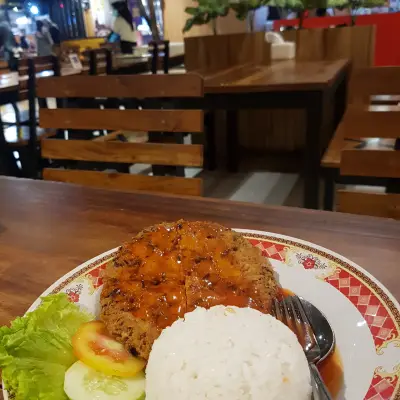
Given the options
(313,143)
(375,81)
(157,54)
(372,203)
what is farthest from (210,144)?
(372,203)

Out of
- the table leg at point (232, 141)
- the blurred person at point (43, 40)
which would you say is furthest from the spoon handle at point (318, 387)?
the blurred person at point (43, 40)

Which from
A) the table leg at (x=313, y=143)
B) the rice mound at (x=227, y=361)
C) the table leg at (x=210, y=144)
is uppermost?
the rice mound at (x=227, y=361)

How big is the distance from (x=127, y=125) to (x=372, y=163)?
944 mm

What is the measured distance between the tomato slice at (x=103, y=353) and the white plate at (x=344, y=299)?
3.5 inches

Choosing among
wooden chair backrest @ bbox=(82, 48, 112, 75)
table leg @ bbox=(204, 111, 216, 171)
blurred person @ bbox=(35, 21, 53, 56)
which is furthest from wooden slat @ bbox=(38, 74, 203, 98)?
blurred person @ bbox=(35, 21, 53, 56)

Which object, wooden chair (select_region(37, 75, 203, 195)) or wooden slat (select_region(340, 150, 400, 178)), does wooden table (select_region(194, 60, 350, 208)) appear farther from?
wooden chair (select_region(37, 75, 203, 195))

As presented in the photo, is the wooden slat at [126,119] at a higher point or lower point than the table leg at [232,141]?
higher

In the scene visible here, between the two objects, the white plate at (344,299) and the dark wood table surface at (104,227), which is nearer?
the white plate at (344,299)

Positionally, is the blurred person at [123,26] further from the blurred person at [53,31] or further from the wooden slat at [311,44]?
the wooden slat at [311,44]

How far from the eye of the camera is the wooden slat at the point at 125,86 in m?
1.53

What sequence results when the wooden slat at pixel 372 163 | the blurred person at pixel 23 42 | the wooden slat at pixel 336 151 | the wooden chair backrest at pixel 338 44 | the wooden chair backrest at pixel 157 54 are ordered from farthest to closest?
the blurred person at pixel 23 42 → the wooden chair backrest at pixel 157 54 → the wooden chair backrest at pixel 338 44 → the wooden slat at pixel 336 151 → the wooden slat at pixel 372 163

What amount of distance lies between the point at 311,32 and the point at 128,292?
3.79 meters

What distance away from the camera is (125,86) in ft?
5.43

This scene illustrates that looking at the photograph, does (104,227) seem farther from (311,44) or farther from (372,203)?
(311,44)
